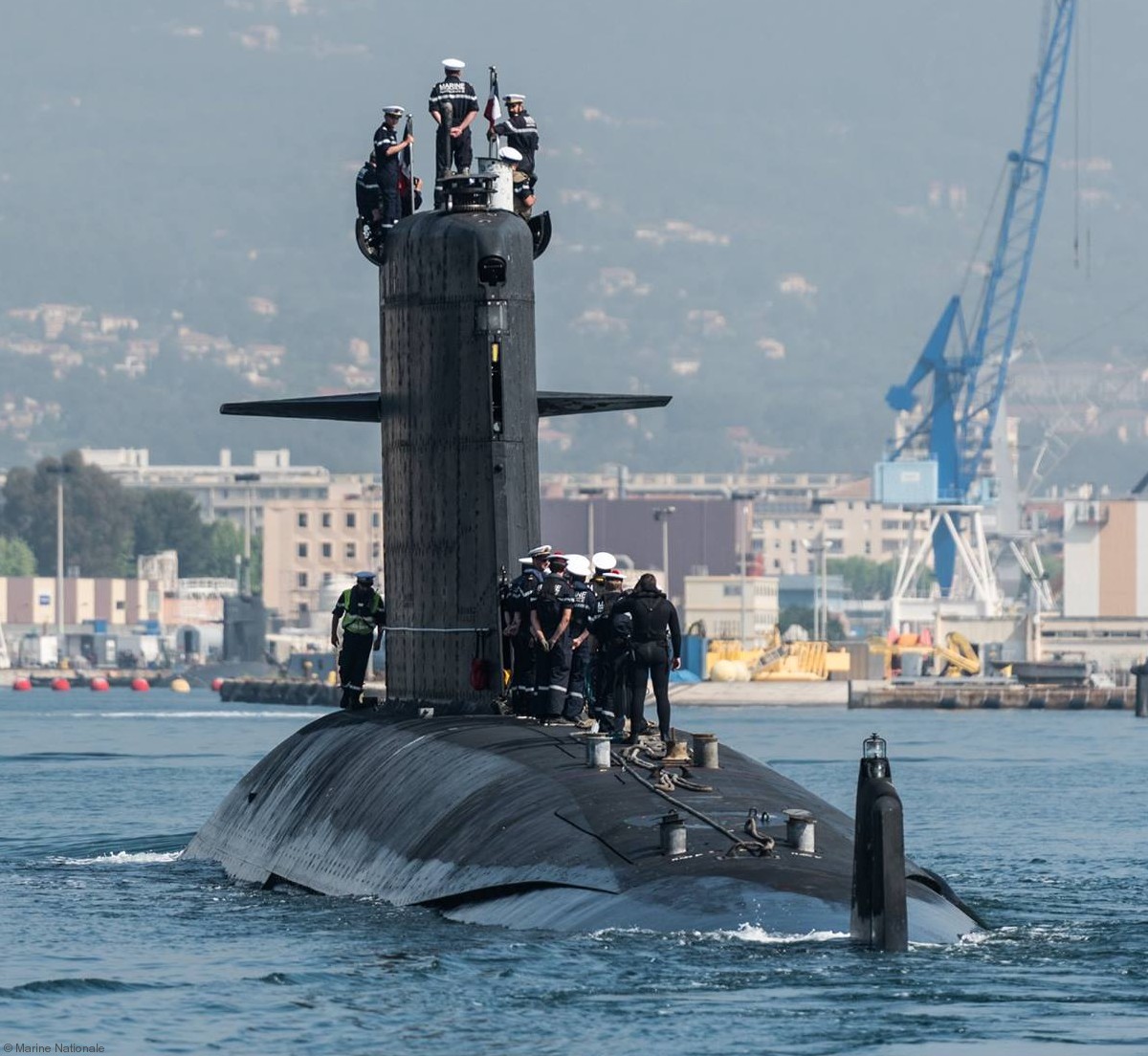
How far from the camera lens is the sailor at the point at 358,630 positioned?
24688 mm

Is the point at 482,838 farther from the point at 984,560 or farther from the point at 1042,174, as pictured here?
the point at 984,560

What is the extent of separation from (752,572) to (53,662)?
199 ft

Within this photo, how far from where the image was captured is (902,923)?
15.5 metres

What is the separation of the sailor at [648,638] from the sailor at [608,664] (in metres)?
0.19

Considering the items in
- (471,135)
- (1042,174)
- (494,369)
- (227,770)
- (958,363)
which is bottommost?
(227,770)

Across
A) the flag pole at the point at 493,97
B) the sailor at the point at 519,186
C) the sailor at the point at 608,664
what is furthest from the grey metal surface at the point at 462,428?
the flag pole at the point at 493,97

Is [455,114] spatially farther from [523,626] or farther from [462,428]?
[523,626]

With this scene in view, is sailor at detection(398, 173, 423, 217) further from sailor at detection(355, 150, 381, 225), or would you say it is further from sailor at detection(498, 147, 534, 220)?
sailor at detection(498, 147, 534, 220)

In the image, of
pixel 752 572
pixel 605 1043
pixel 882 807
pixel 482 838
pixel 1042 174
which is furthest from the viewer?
pixel 752 572

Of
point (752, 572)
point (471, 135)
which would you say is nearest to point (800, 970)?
point (471, 135)

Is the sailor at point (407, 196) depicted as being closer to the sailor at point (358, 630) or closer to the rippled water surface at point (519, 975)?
the sailor at point (358, 630)

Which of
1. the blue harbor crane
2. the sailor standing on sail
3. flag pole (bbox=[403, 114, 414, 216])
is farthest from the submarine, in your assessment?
the blue harbor crane

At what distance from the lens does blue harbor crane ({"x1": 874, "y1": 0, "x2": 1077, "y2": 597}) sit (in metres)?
155

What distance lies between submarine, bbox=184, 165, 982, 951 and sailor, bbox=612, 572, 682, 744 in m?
0.55
